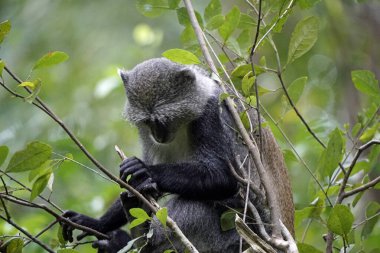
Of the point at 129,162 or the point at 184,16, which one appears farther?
the point at 129,162

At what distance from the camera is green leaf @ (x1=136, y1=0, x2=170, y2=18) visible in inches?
223

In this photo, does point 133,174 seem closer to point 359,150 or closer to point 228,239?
point 228,239

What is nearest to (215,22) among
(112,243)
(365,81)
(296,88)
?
(296,88)

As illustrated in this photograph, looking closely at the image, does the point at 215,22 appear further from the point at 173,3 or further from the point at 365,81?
the point at 365,81

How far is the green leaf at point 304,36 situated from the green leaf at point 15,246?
2.26 m

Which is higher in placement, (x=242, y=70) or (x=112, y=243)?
(x=242, y=70)

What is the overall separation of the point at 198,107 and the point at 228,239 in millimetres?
1287

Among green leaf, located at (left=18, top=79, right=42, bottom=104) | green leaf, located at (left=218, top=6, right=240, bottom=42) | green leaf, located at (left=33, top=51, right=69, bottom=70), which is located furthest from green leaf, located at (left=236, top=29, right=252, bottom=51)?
green leaf, located at (left=18, top=79, right=42, bottom=104)

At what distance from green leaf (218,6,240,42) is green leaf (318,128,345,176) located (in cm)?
105

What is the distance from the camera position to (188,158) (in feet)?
22.3

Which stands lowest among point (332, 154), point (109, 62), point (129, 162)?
point (109, 62)

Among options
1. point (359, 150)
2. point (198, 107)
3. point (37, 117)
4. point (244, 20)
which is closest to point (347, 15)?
point (37, 117)

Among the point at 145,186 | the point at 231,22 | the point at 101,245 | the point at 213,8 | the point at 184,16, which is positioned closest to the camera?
the point at 231,22

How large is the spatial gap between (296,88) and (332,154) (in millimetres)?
581
